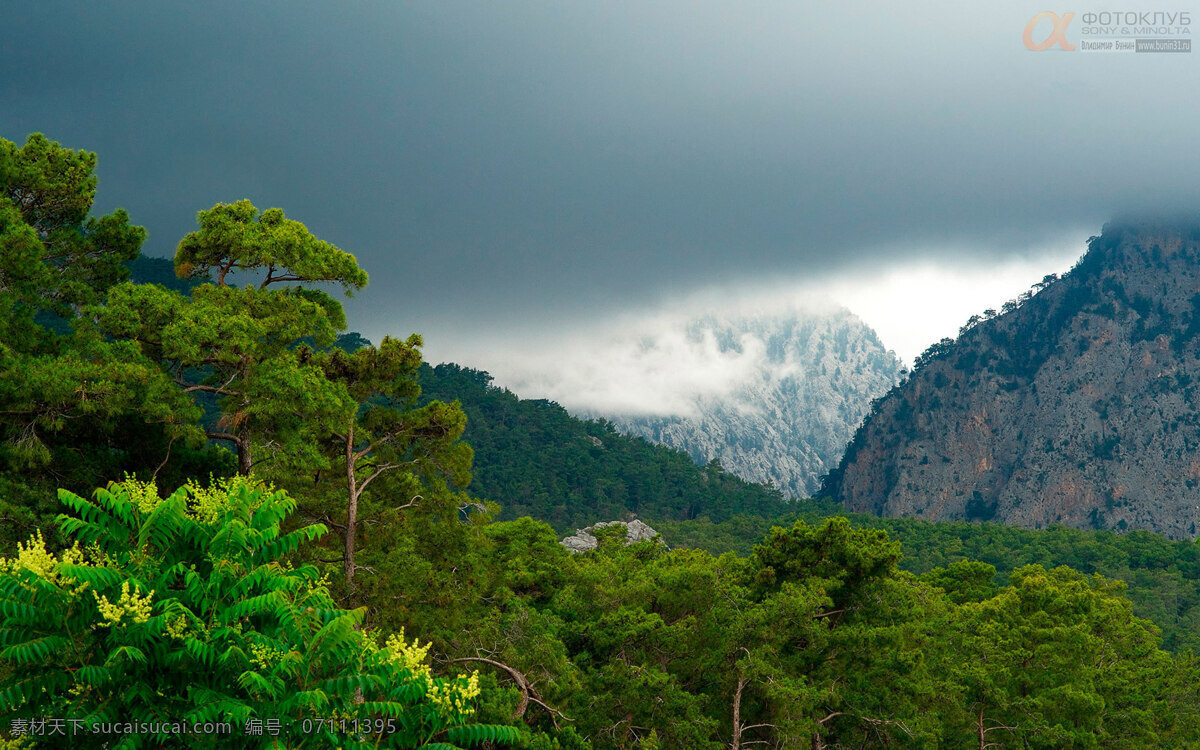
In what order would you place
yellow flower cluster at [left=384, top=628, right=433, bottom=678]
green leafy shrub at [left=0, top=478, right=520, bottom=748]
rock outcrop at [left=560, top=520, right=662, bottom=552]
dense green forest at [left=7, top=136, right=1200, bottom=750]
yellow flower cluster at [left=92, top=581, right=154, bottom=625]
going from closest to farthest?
yellow flower cluster at [left=92, top=581, right=154, bottom=625]
green leafy shrub at [left=0, top=478, right=520, bottom=748]
yellow flower cluster at [left=384, top=628, right=433, bottom=678]
dense green forest at [left=7, top=136, right=1200, bottom=750]
rock outcrop at [left=560, top=520, right=662, bottom=552]

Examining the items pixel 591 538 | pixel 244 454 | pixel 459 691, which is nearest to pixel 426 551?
pixel 244 454

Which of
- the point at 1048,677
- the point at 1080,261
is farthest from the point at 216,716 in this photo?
the point at 1080,261

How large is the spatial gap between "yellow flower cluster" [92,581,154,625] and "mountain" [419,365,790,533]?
104 metres

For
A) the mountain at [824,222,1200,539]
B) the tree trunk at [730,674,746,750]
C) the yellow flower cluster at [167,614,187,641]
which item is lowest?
the tree trunk at [730,674,746,750]

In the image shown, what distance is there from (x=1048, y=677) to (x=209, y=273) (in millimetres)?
28122

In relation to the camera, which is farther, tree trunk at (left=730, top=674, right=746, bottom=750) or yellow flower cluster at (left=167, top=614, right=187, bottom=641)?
tree trunk at (left=730, top=674, right=746, bottom=750)

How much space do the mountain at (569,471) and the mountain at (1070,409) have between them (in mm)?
35650

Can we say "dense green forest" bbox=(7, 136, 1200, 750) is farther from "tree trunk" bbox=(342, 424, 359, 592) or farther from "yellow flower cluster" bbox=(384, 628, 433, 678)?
"yellow flower cluster" bbox=(384, 628, 433, 678)

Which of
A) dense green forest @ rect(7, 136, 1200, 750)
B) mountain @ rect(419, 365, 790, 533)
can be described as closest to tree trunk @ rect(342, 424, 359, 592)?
dense green forest @ rect(7, 136, 1200, 750)

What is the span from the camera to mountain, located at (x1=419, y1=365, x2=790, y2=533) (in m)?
121

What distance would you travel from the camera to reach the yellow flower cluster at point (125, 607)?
26.2 ft

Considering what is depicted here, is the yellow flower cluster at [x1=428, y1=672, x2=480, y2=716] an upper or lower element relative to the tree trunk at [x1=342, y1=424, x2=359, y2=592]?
lower

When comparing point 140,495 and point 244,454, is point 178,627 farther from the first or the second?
point 244,454

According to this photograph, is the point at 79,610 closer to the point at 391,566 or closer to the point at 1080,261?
the point at 391,566
